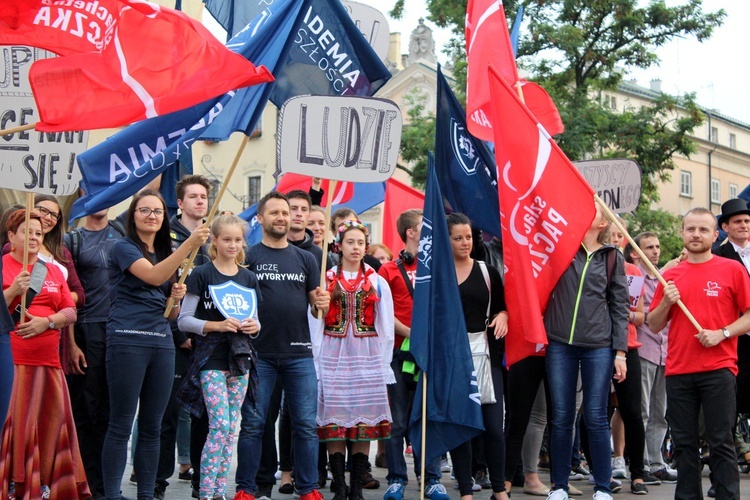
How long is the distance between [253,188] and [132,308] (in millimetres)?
47544

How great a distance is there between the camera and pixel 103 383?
8.08 metres

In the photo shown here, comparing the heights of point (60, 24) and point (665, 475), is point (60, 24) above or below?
above

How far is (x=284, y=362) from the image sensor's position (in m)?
7.96

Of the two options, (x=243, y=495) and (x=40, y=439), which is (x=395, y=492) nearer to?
(x=243, y=495)

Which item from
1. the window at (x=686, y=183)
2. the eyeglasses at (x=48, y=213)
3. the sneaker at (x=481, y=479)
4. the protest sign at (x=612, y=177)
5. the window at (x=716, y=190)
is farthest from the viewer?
the window at (x=716, y=190)

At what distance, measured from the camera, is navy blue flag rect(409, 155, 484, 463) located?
26.6 ft

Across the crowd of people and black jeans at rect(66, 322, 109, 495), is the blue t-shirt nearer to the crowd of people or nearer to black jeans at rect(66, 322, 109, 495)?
the crowd of people

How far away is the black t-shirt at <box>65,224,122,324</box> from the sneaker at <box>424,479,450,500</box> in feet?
8.81

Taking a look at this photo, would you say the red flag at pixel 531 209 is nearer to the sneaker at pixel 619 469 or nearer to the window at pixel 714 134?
the sneaker at pixel 619 469

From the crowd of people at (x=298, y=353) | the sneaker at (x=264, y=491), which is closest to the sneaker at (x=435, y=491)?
the crowd of people at (x=298, y=353)

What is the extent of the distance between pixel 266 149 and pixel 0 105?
45.7m

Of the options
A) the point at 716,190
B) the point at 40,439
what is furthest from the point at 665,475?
the point at 716,190

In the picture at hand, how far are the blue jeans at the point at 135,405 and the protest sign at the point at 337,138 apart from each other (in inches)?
70.0

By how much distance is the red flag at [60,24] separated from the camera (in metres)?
7.17
